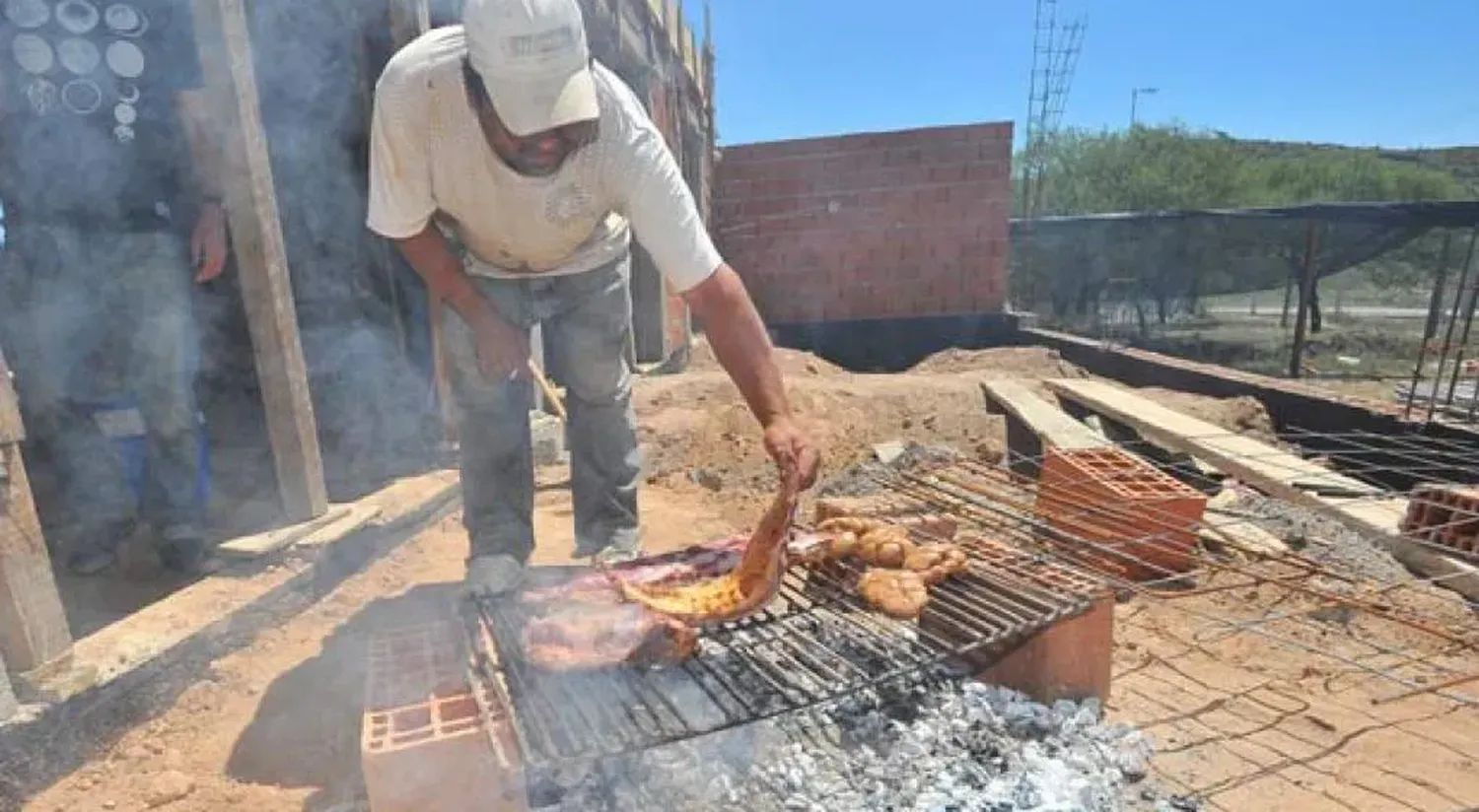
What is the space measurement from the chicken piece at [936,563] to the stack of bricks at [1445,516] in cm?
284

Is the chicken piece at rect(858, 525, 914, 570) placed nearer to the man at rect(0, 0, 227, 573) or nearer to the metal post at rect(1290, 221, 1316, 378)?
the man at rect(0, 0, 227, 573)

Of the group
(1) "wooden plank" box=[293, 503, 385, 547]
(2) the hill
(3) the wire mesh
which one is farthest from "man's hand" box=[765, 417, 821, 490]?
(2) the hill

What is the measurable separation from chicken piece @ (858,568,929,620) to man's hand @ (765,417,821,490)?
0.38m

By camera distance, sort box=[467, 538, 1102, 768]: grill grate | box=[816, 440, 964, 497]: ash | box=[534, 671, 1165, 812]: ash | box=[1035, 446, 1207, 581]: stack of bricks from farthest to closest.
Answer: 1. box=[816, 440, 964, 497]: ash
2. box=[1035, 446, 1207, 581]: stack of bricks
3. box=[534, 671, 1165, 812]: ash
4. box=[467, 538, 1102, 768]: grill grate

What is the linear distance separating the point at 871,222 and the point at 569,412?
9.98 m

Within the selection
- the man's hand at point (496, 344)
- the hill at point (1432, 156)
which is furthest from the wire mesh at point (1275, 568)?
the hill at point (1432, 156)

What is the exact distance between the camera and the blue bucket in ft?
11.3

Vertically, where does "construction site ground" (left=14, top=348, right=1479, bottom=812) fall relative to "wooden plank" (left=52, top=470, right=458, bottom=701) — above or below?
below

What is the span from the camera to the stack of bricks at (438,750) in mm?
1741

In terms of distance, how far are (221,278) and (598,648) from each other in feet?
9.30

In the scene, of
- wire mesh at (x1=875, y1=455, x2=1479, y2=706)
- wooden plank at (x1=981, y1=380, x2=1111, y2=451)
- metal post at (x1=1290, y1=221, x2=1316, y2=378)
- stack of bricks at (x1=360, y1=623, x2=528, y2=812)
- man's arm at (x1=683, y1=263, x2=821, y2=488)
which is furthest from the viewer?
metal post at (x1=1290, y1=221, x2=1316, y2=378)

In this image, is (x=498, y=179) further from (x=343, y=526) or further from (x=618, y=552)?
(x=343, y=526)

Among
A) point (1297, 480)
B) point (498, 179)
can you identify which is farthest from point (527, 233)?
point (1297, 480)

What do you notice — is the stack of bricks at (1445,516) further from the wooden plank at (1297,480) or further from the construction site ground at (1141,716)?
the construction site ground at (1141,716)
